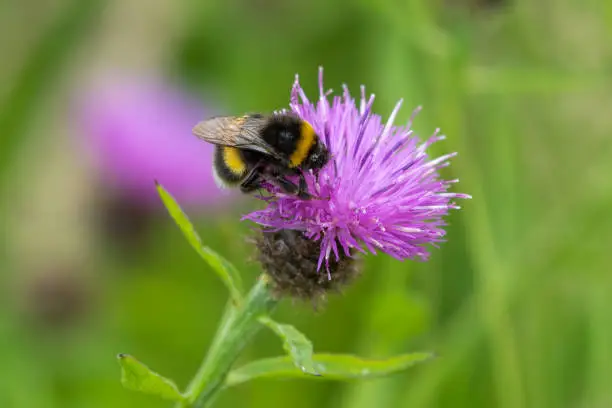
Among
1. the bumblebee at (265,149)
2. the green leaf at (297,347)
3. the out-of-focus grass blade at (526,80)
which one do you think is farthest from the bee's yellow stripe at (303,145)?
the out-of-focus grass blade at (526,80)

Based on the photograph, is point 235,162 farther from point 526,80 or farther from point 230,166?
point 526,80

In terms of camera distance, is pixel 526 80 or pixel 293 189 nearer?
pixel 293 189

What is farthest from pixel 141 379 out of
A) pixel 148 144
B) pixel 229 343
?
pixel 148 144

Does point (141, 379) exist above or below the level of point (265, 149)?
below

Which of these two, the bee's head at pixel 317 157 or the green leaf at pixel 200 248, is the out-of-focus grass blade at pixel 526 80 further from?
the green leaf at pixel 200 248

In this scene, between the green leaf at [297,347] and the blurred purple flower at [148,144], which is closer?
the green leaf at [297,347]

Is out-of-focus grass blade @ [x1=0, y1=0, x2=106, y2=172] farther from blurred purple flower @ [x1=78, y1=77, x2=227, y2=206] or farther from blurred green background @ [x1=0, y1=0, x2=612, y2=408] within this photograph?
blurred purple flower @ [x1=78, y1=77, x2=227, y2=206]

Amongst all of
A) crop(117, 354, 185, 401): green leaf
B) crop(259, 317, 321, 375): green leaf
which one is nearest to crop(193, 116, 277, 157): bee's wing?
crop(259, 317, 321, 375): green leaf
